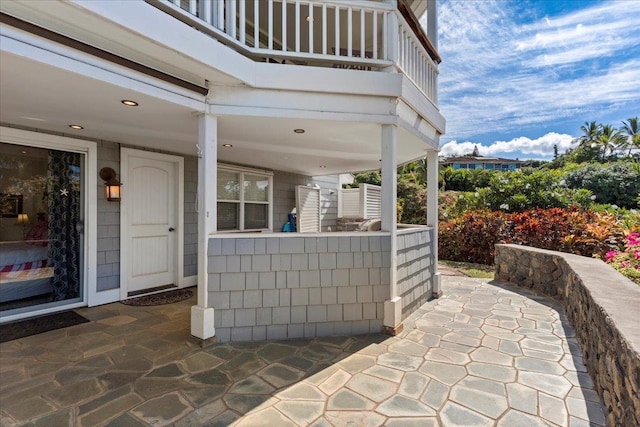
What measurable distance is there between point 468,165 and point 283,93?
44.0 meters

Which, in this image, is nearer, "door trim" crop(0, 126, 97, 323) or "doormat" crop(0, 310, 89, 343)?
"doormat" crop(0, 310, 89, 343)

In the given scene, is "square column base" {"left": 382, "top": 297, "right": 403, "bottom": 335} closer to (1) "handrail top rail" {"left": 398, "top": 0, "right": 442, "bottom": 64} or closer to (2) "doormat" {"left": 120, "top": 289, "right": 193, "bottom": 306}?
(2) "doormat" {"left": 120, "top": 289, "right": 193, "bottom": 306}

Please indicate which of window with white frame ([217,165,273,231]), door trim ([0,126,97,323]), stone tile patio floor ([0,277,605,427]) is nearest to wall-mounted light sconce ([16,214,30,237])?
door trim ([0,126,97,323])

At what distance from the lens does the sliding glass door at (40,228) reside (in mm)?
3746

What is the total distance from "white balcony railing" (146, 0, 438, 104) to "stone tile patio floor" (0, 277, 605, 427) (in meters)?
3.03

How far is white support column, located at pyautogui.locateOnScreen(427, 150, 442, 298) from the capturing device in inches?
190

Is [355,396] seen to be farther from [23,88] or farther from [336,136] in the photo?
[23,88]

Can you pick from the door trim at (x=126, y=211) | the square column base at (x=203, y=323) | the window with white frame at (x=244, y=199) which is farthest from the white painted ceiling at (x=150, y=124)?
the square column base at (x=203, y=323)

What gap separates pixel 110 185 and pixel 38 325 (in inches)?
74.4

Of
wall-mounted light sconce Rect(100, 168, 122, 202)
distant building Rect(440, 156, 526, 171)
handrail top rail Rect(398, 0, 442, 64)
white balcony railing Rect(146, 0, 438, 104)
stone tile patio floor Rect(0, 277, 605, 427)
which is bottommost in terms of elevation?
stone tile patio floor Rect(0, 277, 605, 427)

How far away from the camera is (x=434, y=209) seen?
491 cm

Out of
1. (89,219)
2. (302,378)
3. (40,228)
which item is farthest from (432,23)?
(40,228)

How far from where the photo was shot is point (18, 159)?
378 cm

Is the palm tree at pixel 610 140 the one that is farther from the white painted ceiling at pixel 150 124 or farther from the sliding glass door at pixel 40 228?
the sliding glass door at pixel 40 228
